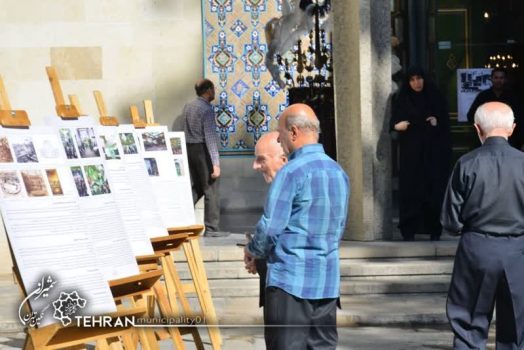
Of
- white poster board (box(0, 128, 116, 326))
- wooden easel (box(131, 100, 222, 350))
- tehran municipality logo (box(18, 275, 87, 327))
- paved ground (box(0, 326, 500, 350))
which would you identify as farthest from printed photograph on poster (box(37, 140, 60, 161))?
paved ground (box(0, 326, 500, 350))

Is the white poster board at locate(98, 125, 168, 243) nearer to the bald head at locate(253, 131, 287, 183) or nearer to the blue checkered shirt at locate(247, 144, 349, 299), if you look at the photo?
the bald head at locate(253, 131, 287, 183)

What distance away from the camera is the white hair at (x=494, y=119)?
9.43 metres

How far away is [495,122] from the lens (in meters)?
9.43

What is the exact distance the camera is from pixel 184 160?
11.2 metres

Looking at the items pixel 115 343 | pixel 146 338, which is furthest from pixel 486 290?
pixel 115 343

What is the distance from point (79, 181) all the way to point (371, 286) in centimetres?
657

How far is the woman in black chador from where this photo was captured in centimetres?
1579

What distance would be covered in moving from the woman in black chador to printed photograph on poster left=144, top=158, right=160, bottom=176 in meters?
5.32

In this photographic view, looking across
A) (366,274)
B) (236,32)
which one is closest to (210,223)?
(366,274)

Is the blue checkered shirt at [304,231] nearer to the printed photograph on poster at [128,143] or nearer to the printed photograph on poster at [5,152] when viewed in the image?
the printed photograph on poster at [5,152]

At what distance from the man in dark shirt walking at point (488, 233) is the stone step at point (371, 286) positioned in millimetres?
4638

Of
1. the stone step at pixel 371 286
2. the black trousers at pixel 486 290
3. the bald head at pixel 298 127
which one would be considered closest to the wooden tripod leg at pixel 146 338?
the bald head at pixel 298 127

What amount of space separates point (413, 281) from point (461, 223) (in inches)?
195

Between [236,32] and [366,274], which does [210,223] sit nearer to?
[366,274]
